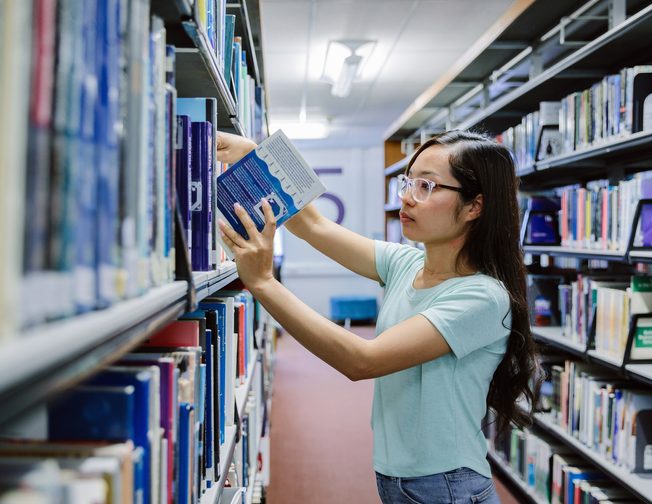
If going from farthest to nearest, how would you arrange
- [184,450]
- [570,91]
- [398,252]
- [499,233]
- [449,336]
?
[570,91], [398,252], [499,233], [449,336], [184,450]

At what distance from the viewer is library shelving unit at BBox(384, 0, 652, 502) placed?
2.07 metres

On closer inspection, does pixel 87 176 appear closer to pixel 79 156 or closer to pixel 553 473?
pixel 79 156

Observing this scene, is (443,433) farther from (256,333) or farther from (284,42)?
(284,42)

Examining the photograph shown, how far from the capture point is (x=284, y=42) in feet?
14.5

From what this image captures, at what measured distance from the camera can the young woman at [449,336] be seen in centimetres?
121

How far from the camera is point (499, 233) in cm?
139

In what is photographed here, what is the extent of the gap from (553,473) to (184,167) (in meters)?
2.43

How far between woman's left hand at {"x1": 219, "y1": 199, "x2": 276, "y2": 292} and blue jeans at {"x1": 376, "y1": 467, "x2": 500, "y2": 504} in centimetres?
62

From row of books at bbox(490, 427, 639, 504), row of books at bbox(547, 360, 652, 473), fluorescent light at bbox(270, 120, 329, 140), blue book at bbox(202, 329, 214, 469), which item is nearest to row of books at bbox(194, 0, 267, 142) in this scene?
blue book at bbox(202, 329, 214, 469)

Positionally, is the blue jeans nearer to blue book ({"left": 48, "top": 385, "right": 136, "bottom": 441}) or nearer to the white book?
blue book ({"left": 48, "top": 385, "right": 136, "bottom": 441})

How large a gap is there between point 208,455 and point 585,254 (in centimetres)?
192

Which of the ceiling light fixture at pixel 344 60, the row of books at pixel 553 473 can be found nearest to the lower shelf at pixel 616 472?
the row of books at pixel 553 473

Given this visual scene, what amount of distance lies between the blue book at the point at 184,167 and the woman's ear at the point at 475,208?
2.43 feet

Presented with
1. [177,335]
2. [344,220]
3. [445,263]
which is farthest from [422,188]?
[344,220]
